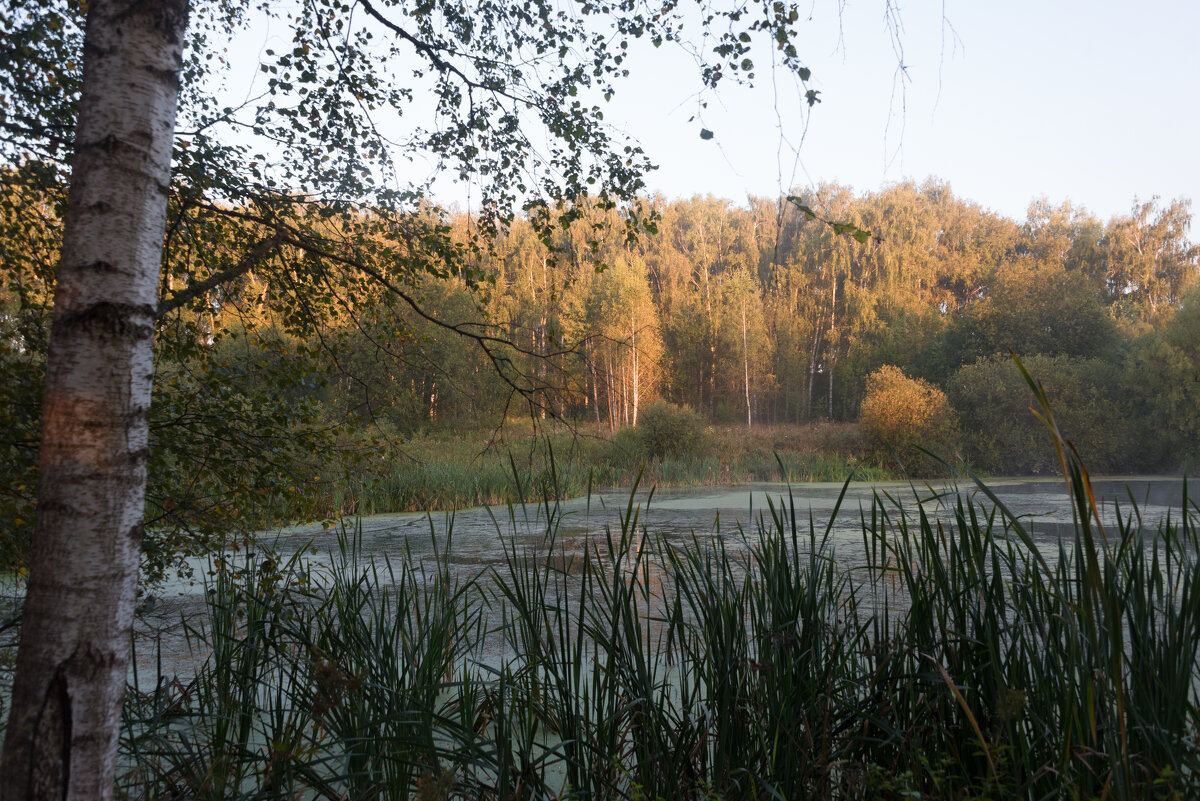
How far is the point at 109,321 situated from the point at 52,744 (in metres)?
0.48

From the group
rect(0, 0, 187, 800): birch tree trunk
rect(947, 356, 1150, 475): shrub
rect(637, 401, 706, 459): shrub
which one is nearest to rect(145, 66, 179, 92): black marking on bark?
rect(0, 0, 187, 800): birch tree trunk

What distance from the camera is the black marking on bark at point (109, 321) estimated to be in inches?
36.3

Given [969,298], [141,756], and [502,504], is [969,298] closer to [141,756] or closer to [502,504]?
[502,504]

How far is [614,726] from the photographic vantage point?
1743 millimetres

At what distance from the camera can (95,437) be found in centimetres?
91

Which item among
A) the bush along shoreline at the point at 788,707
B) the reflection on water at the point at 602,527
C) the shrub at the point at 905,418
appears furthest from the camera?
the shrub at the point at 905,418

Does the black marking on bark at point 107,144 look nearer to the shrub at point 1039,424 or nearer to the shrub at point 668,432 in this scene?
the shrub at point 668,432

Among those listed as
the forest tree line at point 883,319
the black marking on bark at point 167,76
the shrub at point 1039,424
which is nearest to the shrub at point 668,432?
the forest tree line at point 883,319

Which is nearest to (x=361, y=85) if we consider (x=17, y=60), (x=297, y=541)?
(x=17, y=60)

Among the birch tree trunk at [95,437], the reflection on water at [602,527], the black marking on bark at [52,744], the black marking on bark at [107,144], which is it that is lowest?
the reflection on water at [602,527]

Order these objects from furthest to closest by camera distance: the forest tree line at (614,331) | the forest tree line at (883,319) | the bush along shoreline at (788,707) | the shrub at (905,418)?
the forest tree line at (883,319), the shrub at (905,418), the forest tree line at (614,331), the bush along shoreline at (788,707)

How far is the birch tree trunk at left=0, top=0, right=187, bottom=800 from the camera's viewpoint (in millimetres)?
891

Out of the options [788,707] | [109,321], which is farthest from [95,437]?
[788,707]

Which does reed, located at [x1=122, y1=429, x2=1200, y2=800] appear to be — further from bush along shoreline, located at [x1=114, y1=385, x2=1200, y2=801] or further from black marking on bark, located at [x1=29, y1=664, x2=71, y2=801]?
black marking on bark, located at [x1=29, y1=664, x2=71, y2=801]
